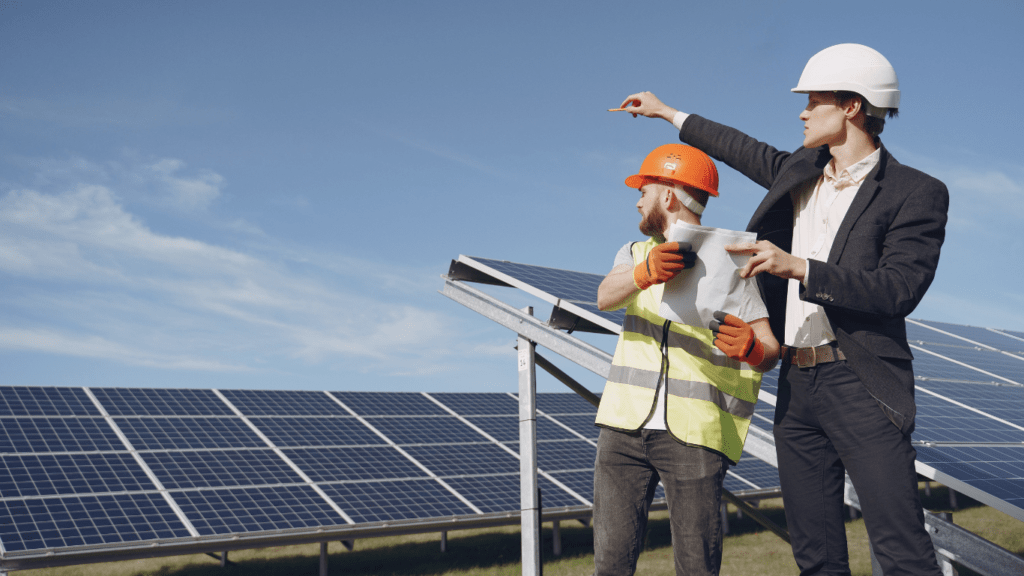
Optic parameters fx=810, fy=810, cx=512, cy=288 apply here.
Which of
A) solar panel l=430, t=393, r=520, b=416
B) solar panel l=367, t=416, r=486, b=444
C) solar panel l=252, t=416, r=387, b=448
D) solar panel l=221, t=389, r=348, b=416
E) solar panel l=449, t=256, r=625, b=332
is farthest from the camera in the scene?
solar panel l=430, t=393, r=520, b=416

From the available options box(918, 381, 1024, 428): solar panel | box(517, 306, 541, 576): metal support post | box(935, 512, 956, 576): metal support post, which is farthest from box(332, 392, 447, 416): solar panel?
box(935, 512, 956, 576): metal support post

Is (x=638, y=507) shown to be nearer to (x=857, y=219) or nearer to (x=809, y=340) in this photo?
(x=809, y=340)

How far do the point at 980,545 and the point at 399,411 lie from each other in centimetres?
1030

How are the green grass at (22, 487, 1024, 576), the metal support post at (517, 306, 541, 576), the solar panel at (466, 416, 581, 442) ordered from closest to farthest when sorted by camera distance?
the metal support post at (517, 306, 541, 576)
the green grass at (22, 487, 1024, 576)
the solar panel at (466, 416, 581, 442)

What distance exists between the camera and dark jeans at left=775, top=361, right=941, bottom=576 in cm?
250

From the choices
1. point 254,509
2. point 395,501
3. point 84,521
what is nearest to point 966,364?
point 395,501

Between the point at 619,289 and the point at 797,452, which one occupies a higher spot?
the point at 619,289

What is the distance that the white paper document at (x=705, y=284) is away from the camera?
2.84m

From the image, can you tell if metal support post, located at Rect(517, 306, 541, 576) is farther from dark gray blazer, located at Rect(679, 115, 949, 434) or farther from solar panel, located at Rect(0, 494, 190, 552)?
solar panel, located at Rect(0, 494, 190, 552)

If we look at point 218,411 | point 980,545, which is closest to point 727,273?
point 980,545

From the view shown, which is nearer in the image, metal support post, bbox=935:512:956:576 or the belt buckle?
the belt buckle

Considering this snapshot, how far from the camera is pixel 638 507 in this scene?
124 inches

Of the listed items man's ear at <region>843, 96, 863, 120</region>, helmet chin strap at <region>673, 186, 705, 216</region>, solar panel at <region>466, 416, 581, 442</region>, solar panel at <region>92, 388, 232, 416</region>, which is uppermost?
man's ear at <region>843, 96, 863, 120</region>

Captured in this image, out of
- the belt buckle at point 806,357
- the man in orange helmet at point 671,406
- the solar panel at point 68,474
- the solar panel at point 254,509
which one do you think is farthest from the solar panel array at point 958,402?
the solar panel at point 68,474
